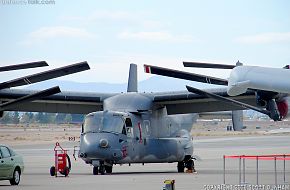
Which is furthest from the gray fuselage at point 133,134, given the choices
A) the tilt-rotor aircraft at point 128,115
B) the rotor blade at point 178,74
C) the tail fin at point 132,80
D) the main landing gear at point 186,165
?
the tail fin at point 132,80

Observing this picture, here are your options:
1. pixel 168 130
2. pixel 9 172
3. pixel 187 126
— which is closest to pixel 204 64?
pixel 9 172

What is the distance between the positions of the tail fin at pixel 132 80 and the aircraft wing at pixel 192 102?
278 centimetres

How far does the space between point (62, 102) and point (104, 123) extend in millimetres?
6200

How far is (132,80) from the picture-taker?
32938 millimetres

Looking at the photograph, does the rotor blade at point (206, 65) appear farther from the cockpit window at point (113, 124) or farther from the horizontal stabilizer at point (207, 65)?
the cockpit window at point (113, 124)

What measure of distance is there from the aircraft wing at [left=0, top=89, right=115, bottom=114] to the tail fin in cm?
201

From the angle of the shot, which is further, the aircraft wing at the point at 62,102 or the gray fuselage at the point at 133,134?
the aircraft wing at the point at 62,102

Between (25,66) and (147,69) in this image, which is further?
(147,69)

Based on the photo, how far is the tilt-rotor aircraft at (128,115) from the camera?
2456 centimetres

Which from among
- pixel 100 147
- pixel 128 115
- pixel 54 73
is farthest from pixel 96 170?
pixel 54 73

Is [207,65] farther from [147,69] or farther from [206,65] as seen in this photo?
[147,69]

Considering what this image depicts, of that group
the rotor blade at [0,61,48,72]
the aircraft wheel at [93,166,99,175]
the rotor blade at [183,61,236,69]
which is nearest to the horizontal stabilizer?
the rotor blade at [183,61,236,69]

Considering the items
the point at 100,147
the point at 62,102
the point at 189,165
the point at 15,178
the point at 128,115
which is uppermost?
the point at 62,102

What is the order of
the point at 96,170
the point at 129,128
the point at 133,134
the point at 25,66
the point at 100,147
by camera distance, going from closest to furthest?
the point at 25,66, the point at 100,147, the point at 96,170, the point at 129,128, the point at 133,134
